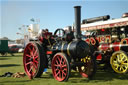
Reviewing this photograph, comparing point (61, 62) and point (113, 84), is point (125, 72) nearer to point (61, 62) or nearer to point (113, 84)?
point (113, 84)

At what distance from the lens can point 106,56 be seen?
680cm

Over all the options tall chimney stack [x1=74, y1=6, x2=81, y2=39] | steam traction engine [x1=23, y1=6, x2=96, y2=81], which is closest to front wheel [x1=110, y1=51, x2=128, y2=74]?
steam traction engine [x1=23, y1=6, x2=96, y2=81]

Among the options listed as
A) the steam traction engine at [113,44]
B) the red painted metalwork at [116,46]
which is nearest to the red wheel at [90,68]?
the steam traction engine at [113,44]

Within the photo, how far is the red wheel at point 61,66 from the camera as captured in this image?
15.5 feet

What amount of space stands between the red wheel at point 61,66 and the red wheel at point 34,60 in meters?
0.47

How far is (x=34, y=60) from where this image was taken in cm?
573

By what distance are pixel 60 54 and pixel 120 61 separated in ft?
8.47

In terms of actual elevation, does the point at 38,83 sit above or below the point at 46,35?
below

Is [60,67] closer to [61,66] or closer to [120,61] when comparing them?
[61,66]

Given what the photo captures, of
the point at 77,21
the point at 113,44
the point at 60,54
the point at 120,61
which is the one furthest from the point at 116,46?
the point at 60,54

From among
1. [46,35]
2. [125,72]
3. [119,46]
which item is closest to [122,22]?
[119,46]

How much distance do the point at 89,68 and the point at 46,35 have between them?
1939 mm

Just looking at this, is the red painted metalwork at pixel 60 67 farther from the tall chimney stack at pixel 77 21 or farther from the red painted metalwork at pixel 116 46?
the red painted metalwork at pixel 116 46

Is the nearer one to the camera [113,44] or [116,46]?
[116,46]
